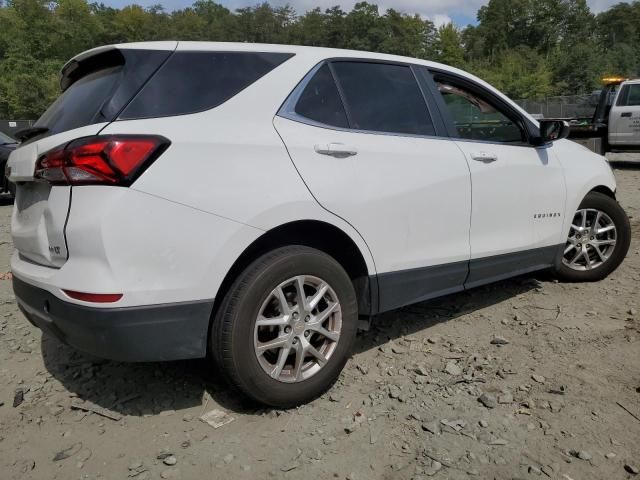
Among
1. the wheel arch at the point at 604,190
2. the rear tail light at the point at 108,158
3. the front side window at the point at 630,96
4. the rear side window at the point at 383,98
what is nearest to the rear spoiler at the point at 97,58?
the rear tail light at the point at 108,158

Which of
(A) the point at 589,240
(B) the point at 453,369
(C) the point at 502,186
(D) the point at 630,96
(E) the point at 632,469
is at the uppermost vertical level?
(D) the point at 630,96

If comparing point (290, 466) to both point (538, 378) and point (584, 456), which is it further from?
point (538, 378)

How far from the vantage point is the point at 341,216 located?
2.74 meters

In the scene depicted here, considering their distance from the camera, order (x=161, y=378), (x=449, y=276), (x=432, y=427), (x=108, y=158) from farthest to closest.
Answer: (x=449, y=276), (x=161, y=378), (x=432, y=427), (x=108, y=158)

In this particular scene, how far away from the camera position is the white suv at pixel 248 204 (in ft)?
7.30

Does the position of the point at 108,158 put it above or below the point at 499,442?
above

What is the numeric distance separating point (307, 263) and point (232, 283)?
14.9 inches

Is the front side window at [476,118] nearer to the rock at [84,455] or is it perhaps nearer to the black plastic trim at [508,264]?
the black plastic trim at [508,264]

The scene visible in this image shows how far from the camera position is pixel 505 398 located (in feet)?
9.18

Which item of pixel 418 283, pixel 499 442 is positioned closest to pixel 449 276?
pixel 418 283

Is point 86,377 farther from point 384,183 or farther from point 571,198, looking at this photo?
point 571,198

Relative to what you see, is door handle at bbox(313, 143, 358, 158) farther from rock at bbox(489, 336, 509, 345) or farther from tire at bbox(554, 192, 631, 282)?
tire at bbox(554, 192, 631, 282)

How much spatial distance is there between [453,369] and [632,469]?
1.06 metres

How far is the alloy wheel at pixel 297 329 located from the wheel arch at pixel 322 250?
199mm
